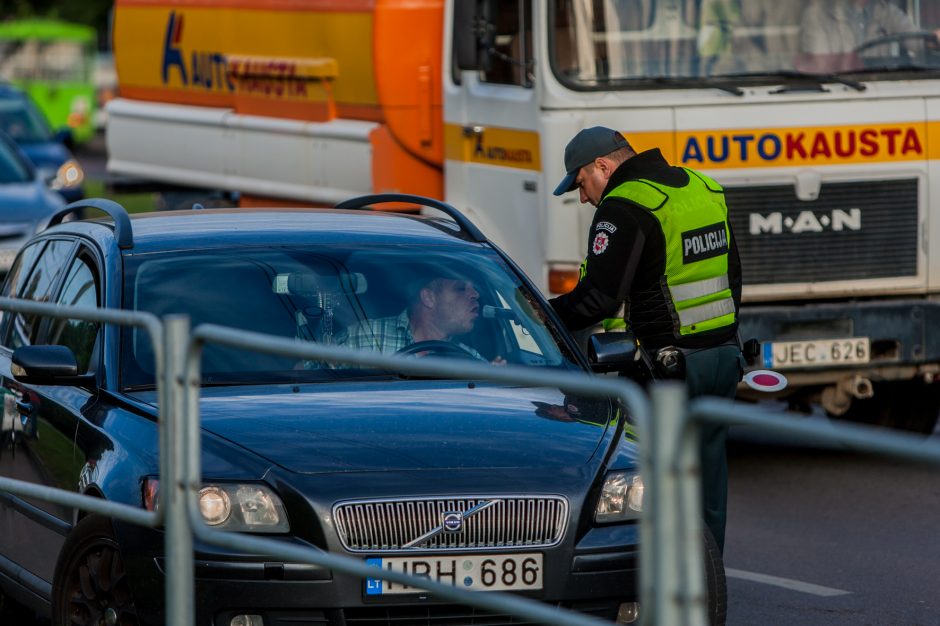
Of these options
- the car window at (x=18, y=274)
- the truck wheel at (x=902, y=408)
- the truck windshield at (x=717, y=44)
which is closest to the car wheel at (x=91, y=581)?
the car window at (x=18, y=274)

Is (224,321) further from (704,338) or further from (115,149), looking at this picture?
(115,149)

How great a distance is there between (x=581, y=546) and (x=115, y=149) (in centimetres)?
1149

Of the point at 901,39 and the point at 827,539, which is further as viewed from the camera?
the point at 901,39

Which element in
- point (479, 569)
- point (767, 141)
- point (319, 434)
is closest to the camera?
point (479, 569)

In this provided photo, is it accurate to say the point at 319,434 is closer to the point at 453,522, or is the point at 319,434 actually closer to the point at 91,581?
the point at 453,522

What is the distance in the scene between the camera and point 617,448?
17.7 feet

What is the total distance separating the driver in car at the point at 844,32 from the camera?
975 centimetres

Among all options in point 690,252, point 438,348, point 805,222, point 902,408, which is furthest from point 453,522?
point 902,408

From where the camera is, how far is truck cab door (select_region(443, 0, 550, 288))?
32.0 feet

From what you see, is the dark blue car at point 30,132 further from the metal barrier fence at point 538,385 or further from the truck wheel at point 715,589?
the metal barrier fence at point 538,385

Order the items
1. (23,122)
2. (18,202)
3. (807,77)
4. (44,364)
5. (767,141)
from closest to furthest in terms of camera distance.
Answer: (44,364)
(767,141)
(807,77)
(18,202)
(23,122)

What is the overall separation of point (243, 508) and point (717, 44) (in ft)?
17.6

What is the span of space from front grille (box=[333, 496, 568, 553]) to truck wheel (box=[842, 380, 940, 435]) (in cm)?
602

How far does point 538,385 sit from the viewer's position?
3.56 metres
